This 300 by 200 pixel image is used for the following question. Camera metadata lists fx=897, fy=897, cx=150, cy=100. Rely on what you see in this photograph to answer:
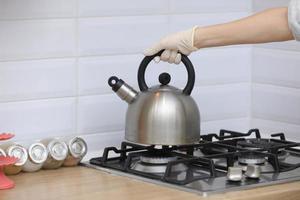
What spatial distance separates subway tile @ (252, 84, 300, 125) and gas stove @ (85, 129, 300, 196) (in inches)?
6.3

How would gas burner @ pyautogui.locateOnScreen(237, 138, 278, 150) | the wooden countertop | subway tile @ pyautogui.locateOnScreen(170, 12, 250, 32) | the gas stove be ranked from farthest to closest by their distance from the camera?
subway tile @ pyautogui.locateOnScreen(170, 12, 250, 32)
gas burner @ pyautogui.locateOnScreen(237, 138, 278, 150)
the gas stove
the wooden countertop

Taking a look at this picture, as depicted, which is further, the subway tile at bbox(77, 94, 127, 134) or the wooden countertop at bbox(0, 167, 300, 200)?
the subway tile at bbox(77, 94, 127, 134)

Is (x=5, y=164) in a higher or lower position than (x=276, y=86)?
lower

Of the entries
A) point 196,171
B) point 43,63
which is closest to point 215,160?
point 196,171

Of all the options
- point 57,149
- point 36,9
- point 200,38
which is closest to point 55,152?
point 57,149

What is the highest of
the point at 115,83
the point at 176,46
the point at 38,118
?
the point at 176,46

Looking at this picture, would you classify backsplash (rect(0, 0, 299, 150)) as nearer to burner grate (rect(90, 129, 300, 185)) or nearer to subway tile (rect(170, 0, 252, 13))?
subway tile (rect(170, 0, 252, 13))

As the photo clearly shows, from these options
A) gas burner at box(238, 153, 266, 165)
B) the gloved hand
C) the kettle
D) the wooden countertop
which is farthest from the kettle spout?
gas burner at box(238, 153, 266, 165)

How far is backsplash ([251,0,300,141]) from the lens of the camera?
2.79 metres

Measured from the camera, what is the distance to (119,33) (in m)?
2.63

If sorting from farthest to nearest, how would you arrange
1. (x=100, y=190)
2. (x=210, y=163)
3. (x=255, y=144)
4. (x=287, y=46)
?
1. (x=287, y=46)
2. (x=255, y=144)
3. (x=210, y=163)
4. (x=100, y=190)

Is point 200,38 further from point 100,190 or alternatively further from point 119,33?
point 100,190

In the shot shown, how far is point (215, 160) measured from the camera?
8.20 ft

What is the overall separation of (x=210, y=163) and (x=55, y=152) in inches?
16.7
